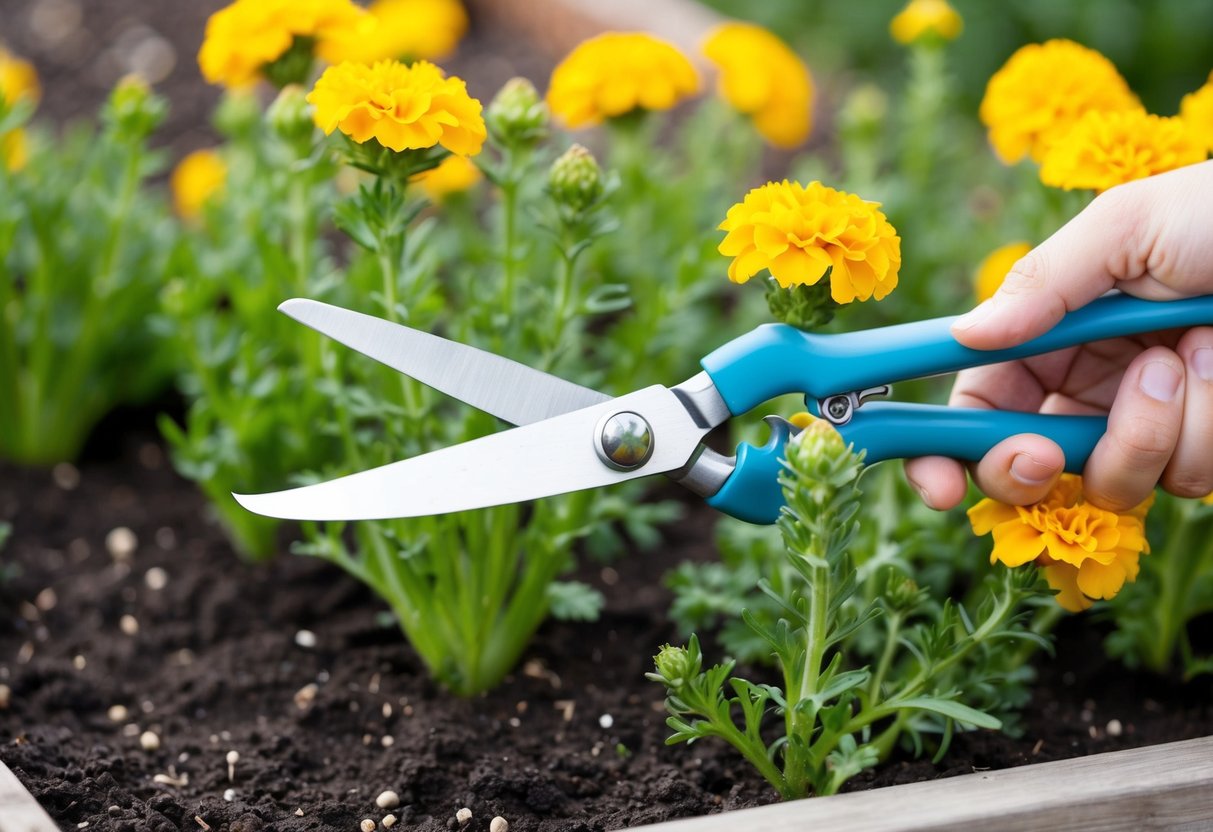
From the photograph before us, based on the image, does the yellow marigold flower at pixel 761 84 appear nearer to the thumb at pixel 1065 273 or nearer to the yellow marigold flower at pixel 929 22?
the yellow marigold flower at pixel 929 22

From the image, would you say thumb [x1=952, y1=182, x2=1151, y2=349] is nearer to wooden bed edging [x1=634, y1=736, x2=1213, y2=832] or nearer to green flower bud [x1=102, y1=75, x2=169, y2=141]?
wooden bed edging [x1=634, y1=736, x2=1213, y2=832]

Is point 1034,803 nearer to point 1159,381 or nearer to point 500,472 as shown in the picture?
point 1159,381

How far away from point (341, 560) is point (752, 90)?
144cm

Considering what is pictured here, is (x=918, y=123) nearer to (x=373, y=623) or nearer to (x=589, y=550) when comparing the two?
(x=589, y=550)

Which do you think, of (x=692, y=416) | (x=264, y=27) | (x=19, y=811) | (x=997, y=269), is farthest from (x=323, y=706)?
(x=997, y=269)

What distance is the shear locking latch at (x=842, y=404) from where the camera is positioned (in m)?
1.57

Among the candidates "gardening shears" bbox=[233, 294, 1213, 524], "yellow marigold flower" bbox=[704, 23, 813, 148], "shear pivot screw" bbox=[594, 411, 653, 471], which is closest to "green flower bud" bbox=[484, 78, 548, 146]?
"gardening shears" bbox=[233, 294, 1213, 524]

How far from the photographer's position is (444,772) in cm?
182

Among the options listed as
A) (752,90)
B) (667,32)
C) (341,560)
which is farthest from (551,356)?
(667,32)

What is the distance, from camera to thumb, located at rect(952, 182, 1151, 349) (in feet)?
5.04

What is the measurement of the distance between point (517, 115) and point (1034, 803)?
3.94 ft

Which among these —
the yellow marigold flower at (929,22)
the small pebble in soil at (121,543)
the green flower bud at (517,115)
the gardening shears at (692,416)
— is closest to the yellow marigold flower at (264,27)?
the green flower bud at (517,115)

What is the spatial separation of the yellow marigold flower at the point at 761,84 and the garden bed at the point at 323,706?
0.98 m

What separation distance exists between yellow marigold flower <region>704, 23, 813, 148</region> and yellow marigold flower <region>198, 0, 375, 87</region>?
3.44 feet
